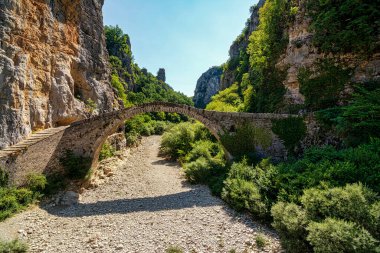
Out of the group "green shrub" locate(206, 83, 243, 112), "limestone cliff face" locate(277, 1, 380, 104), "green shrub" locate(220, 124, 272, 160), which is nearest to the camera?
"green shrub" locate(220, 124, 272, 160)

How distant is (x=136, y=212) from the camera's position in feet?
31.9

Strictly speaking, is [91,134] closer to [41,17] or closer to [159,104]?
[159,104]

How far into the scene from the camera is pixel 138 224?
8.50 m

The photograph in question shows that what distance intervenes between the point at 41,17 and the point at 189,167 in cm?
1246

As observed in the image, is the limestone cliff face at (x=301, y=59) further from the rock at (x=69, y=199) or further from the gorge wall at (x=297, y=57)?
the rock at (x=69, y=199)

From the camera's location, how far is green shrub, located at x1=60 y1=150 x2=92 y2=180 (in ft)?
39.1

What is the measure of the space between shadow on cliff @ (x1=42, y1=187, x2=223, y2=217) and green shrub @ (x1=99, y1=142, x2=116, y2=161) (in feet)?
20.1

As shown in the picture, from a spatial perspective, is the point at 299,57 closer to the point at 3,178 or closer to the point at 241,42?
the point at 3,178

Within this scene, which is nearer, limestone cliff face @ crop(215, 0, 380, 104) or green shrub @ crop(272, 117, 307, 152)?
green shrub @ crop(272, 117, 307, 152)

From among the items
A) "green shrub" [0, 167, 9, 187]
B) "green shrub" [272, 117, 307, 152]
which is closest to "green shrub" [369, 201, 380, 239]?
"green shrub" [272, 117, 307, 152]

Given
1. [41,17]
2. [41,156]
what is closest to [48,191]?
[41,156]

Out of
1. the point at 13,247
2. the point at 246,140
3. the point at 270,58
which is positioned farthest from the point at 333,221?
the point at 270,58

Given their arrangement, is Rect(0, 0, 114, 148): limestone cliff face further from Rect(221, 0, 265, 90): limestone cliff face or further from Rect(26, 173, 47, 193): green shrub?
Rect(221, 0, 265, 90): limestone cliff face

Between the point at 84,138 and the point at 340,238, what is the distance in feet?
41.4
